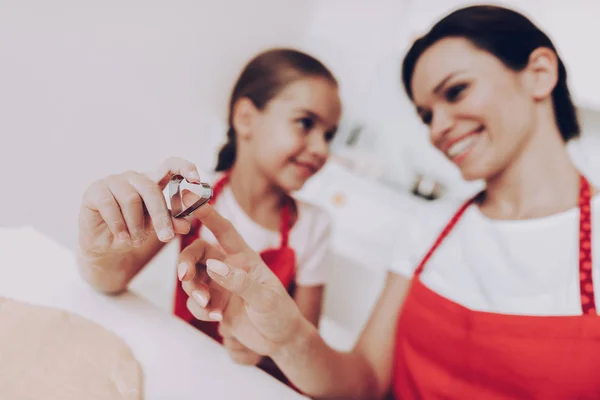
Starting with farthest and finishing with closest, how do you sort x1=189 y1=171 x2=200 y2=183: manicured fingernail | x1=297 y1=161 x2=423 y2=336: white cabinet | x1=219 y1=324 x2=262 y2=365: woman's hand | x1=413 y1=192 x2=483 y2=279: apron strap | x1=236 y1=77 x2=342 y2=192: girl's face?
x1=297 y1=161 x2=423 y2=336: white cabinet < x1=413 y1=192 x2=483 y2=279: apron strap < x1=236 y1=77 x2=342 y2=192: girl's face < x1=219 y1=324 x2=262 y2=365: woman's hand < x1=189 y1=171 x2=200 y2=183: manicured fingernail

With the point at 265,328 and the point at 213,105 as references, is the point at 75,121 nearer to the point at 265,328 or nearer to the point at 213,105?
the point at 213,105

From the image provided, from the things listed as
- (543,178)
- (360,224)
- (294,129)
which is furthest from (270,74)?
(360,224)

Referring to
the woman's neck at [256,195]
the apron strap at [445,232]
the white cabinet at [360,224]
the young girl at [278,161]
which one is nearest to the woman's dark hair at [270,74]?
the young girl at [278,161]

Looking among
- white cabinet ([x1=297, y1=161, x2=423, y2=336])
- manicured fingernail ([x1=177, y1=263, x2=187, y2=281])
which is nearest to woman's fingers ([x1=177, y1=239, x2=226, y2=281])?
manicured fingernail ([x1=177, y1=263, x2=187, y2=281])

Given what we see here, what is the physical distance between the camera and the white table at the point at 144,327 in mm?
333

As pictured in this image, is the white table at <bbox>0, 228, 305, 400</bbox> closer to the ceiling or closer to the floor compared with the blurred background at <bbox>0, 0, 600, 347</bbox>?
closer to the floor

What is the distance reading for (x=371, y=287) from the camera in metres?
0.99

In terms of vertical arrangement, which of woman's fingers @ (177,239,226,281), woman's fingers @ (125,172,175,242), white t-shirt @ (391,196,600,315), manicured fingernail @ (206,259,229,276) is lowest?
white t-shirt @ (391,196,600,315)

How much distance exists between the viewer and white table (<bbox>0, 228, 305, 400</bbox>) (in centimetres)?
33

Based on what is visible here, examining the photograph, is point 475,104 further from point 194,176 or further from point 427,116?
point 194,176

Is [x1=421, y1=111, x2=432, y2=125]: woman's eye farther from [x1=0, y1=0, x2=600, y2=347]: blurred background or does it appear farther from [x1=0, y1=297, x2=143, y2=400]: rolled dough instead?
[x1=0, y1=297, x2=143, y2=400]: rolled dough

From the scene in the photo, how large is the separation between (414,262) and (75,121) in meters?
0.49

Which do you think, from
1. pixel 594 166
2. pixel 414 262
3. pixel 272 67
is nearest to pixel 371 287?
pixel 414 262

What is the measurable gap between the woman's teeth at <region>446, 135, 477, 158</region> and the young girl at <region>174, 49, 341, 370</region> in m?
0.17
